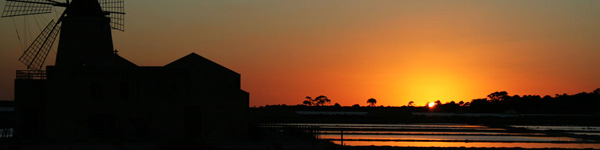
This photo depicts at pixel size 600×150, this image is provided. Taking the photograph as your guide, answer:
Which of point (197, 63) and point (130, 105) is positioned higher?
point (197, 63)

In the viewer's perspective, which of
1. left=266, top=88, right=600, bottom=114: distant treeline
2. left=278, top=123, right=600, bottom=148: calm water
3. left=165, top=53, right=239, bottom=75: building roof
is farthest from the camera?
left=266, top=88, right=600, bottom=114: distant treeline

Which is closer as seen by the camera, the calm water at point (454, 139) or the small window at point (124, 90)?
the small window at point (124, 90)

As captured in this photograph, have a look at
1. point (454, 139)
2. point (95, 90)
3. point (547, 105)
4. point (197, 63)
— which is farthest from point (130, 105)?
point (547, 105)

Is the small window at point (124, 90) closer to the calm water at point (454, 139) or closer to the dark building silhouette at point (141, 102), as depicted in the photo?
the dark building silhouette at point (141, 102)

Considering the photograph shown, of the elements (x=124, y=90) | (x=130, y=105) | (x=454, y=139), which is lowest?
(x=454, y=139)

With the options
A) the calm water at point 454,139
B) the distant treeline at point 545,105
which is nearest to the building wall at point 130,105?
the calm water at point 454,139

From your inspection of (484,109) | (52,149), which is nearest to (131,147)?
(52,149)

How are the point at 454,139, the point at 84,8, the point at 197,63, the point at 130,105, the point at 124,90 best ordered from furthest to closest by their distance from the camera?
the point at 454,139 → the point at 84,8 → the point at 197,63 → the point at 124,90 → the point at 130,105

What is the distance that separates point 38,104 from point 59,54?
3383mm

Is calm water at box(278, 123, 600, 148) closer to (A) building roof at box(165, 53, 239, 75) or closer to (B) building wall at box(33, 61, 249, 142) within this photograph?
(A) building roof at box(165, 53, 239, 75)

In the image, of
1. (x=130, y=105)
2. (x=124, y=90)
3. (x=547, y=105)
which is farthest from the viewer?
(x=547, y=105)

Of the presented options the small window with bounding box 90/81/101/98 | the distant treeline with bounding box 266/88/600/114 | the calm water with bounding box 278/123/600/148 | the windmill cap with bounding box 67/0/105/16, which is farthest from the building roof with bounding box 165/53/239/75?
the distant treeline with bounding box 266/88/600/114

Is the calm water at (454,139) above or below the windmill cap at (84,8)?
below

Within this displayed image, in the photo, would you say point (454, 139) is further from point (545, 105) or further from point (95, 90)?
point (545, 105)
